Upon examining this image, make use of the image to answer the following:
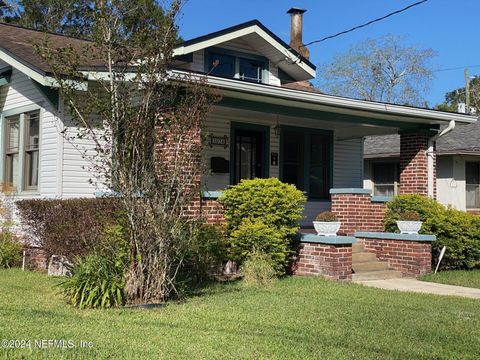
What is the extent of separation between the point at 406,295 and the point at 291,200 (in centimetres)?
244

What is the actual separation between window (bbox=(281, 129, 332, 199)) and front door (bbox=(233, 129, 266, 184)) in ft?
2.24

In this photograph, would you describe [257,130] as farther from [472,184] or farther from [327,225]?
[472,184]

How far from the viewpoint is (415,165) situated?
13688 mm

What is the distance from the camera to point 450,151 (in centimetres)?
1794

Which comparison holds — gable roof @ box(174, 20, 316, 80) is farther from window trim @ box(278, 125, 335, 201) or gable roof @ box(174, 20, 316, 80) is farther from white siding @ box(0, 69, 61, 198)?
white siding @ box(0, 69, 61, 198)

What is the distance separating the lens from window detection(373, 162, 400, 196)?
66.8 ft

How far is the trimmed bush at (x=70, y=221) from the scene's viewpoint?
761 centimetres

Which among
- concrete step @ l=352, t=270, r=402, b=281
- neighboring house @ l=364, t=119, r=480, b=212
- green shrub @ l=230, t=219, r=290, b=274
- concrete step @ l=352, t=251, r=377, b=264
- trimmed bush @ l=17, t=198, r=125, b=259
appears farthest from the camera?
→ neighboring house @ l=364, t=119, r=480, b=212

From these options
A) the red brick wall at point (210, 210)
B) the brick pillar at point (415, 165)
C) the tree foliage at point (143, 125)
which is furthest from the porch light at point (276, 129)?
the tree foliage at point (143, 125)

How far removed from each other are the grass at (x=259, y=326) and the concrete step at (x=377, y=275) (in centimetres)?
178

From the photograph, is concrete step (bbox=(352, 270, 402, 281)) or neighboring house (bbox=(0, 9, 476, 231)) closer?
concrete step (bbox=(352, 270, 402, 281))

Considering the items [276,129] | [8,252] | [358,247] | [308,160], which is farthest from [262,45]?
[8,252]

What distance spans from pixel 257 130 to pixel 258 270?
5399 millimetres

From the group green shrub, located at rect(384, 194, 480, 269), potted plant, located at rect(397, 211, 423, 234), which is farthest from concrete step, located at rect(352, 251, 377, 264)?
green shrub, located at rect(384, 194, 480, 269)
